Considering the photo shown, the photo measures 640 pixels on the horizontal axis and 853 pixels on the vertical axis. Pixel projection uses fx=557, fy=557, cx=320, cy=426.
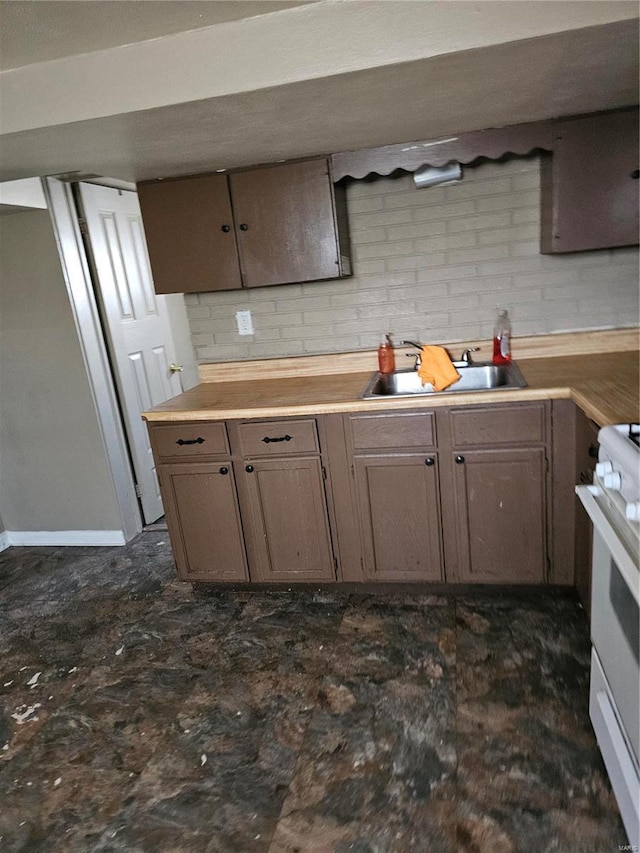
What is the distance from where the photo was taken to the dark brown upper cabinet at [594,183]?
2.19m

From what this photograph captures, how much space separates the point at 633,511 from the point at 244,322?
2169 millimetres

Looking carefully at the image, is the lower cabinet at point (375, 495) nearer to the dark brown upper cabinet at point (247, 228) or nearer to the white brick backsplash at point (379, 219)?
the dark brown upper cabinet at point (247, 228)

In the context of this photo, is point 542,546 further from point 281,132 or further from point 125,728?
point 281,132

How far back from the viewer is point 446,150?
7.77 feet

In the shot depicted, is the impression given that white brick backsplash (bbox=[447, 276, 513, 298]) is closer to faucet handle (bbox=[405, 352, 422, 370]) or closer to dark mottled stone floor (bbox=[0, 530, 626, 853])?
faucet handle (bbox=[405, 352, 422, 370])

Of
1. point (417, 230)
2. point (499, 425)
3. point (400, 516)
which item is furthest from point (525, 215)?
point (400, 516)

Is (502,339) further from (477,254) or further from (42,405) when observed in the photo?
(42,405)

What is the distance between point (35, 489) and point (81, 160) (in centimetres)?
206

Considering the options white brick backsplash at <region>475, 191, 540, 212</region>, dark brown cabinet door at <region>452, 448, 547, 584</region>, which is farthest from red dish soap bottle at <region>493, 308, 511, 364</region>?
dark brown cabinet door at <region>452, 448, 547, 584</region>

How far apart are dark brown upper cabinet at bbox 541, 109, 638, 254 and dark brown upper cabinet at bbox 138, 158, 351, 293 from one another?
36.8 inches

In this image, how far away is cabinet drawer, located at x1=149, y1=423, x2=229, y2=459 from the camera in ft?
7.98

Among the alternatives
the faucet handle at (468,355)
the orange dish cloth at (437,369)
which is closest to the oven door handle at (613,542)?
the orange dish cloth at (437,369)

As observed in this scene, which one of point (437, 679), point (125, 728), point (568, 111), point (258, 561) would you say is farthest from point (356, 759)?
point (568, 111)

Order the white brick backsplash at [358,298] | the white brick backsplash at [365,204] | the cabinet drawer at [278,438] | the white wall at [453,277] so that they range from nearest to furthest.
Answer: the cabinet drawer at [278,438] < the white wall at [453,277] < the white brick backsplash at [365,204] < the white brick backsplash at [358,298]
